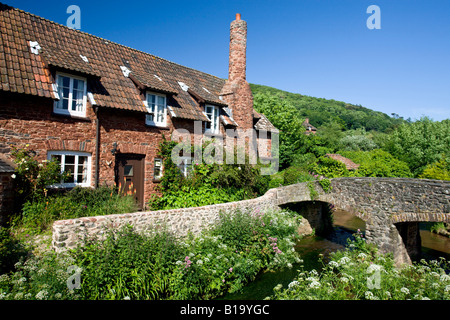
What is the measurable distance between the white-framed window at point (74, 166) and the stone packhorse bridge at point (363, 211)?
3.66m

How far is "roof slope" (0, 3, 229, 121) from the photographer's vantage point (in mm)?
10273

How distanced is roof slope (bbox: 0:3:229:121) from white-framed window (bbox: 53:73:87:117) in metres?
0.38

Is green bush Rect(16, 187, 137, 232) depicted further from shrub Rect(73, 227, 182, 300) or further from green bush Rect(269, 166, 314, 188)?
green bush Rect(269, 166, 314, 188)

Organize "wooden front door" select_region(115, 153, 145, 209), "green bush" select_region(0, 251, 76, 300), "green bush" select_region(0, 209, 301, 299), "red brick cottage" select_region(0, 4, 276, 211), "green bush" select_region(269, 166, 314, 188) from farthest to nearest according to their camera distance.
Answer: "green bush" select_region(269, 166, 314, 188) < "wooden front door" select_region(115, 153, 145, 209) < "red brick cottage" select_region(0, 4, 276, 211) < "green bush" select_region(0, 209, 301, 299) < "green bush" select_region(0, 251, 76, 300)

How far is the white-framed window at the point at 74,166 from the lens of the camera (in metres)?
10.9

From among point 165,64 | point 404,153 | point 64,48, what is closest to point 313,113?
point 404,153

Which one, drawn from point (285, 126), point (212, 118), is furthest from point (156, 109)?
point (285, 126)

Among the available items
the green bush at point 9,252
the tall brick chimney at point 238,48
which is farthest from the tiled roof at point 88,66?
the green bush at point 9,252

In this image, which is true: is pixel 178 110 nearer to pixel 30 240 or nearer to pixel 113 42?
pixel 113 42

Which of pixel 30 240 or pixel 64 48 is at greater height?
pixel 64 48

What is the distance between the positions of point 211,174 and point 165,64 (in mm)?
7957

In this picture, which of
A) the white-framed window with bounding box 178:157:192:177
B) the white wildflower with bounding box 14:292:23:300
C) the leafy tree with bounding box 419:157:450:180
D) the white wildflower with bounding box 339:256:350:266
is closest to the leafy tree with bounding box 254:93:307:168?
the leafy tree with bounding box 419:157:450:180

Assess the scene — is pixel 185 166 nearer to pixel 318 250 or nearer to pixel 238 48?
pixel 318 250

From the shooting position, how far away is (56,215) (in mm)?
9430
